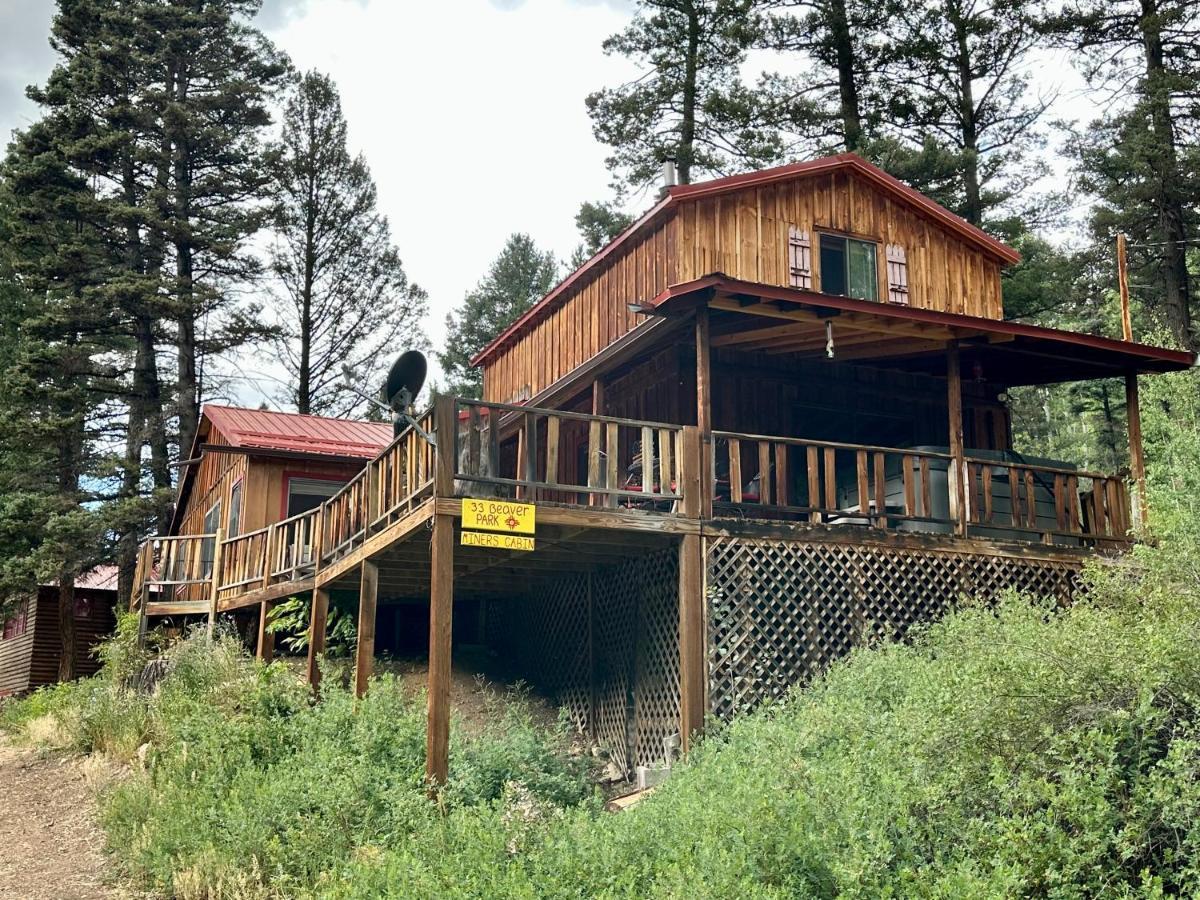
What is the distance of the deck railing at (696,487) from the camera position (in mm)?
11828

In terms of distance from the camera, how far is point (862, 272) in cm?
1719

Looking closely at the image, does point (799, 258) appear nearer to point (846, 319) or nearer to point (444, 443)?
point (846, 319)

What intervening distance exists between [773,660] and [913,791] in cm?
449

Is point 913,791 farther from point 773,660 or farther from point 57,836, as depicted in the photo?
point 57,836

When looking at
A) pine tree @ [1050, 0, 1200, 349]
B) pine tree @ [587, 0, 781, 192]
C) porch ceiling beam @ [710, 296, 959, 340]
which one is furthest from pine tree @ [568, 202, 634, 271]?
porch ceiling beam @ [710, 296, 959, 340]

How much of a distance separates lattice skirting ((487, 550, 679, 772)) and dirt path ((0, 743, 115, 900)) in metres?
5.69

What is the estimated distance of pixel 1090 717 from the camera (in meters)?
8.20

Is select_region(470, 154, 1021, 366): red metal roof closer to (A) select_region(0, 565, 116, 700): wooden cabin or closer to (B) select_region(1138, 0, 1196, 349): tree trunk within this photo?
(B) select_region(1138, 0, 1196, 349): tree trunk

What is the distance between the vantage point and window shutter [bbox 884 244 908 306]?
56.6 feet

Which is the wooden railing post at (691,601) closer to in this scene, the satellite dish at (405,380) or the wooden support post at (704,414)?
the wooden support post at (704,414)

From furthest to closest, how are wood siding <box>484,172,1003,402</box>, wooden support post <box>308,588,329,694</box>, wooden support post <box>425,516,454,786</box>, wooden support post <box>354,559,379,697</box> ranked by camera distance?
wood siding <box>484,172,1003,402</box> → wooden support post <box>308,588,329,694</box> → wooden support post <box>354,559,379,697</box> → wooden support post <box>425,516,454,786</box>

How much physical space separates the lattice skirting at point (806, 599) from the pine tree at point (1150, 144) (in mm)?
13265

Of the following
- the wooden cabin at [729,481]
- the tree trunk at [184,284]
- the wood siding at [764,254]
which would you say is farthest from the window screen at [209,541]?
the wood siding at [764,254]

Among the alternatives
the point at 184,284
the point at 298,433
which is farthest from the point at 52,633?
the point at 298,433
